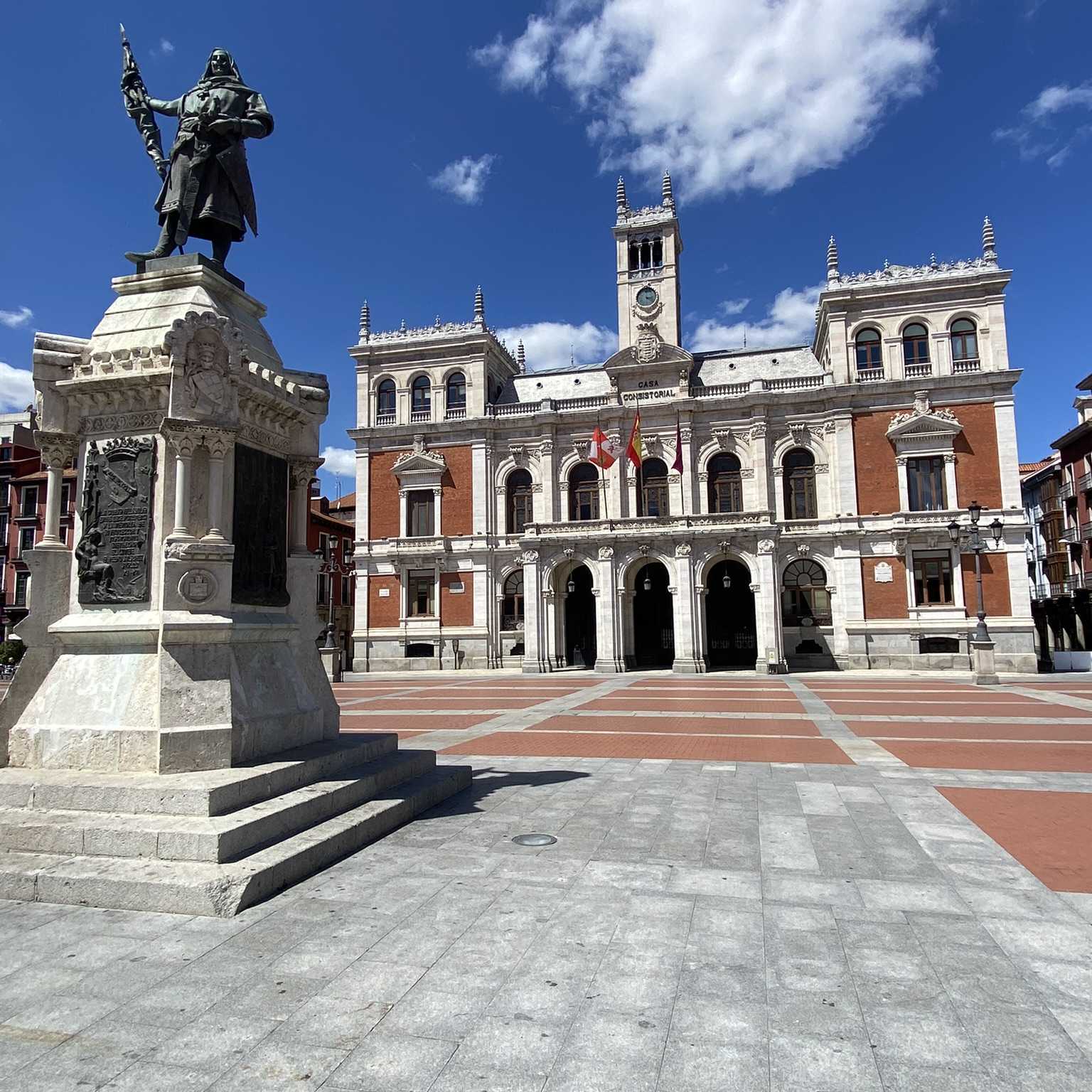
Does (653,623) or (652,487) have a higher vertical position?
(652,487)

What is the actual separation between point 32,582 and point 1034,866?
30.5ft

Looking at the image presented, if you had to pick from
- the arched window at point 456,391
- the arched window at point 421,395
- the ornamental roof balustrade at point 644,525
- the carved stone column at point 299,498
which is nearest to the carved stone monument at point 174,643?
the carved stone column at point 299,498

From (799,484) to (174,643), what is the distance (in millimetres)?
35555

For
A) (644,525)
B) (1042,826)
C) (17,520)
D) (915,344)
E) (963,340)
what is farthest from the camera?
(17,520)

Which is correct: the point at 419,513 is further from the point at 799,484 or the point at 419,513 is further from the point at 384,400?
the point at 799,484

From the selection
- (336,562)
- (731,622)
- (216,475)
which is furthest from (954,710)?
(336,562)

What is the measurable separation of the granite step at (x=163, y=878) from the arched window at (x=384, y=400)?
40155mm

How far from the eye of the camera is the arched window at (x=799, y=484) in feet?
125

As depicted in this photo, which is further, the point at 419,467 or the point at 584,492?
the point at 419,467

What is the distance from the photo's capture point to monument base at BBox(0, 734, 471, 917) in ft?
17.0

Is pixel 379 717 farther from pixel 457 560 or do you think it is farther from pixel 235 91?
pixel 457 560

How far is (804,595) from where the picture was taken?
123ft

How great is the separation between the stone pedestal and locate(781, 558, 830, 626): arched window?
386 inches

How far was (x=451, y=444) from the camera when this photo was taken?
140ft
